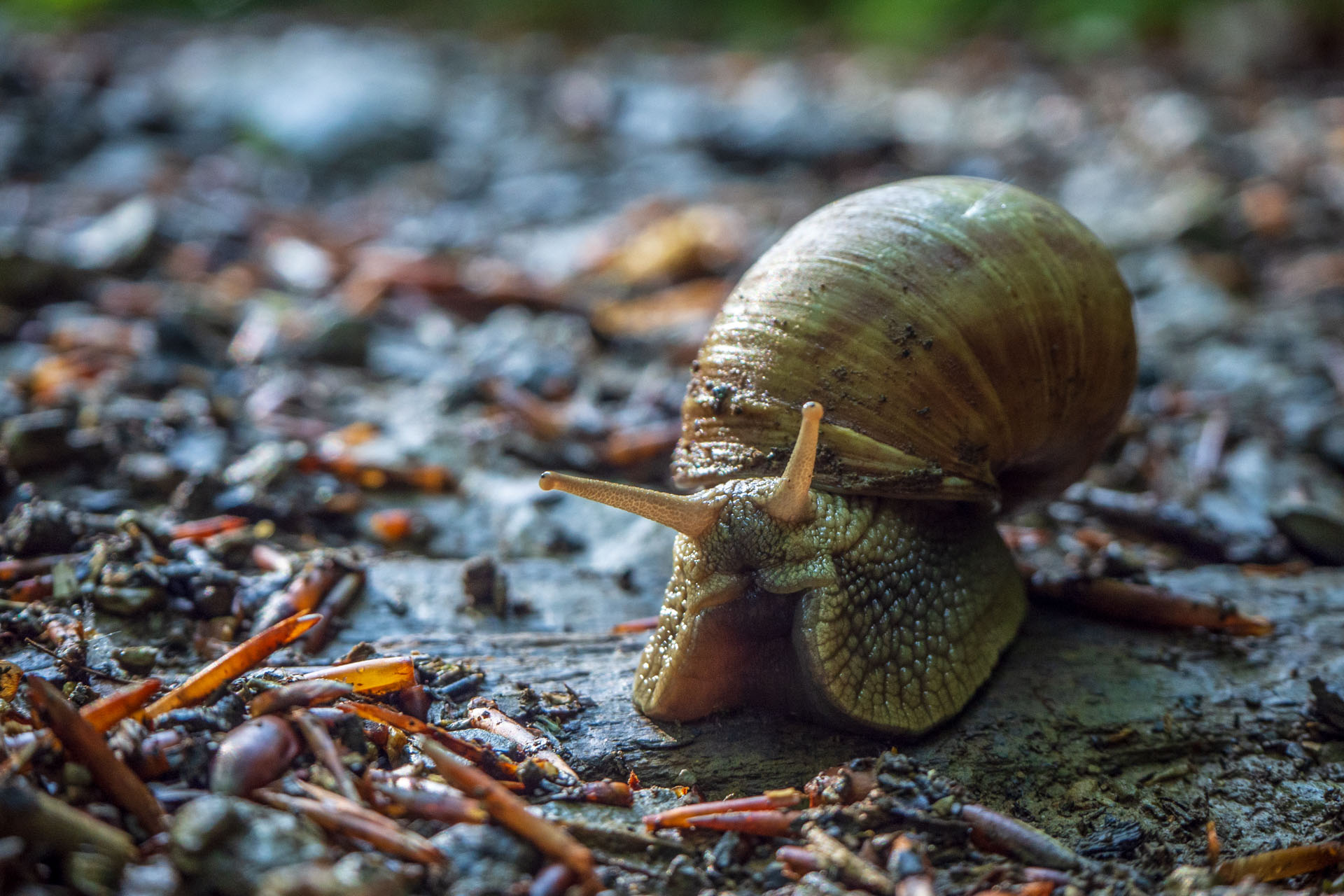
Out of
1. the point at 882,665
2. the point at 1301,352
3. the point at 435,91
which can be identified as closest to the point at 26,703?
the point at 882,665

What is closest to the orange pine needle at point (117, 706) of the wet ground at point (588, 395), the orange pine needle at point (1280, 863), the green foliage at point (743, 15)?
the wet ground at point (588, 395)

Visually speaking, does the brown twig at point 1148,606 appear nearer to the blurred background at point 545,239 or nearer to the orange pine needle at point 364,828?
the blurred background at point 545,239

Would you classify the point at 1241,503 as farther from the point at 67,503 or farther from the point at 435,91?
the point at 435,91

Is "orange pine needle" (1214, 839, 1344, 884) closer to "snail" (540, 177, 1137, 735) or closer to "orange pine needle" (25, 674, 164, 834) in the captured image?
"snail" (540, 177, 1137, 735)

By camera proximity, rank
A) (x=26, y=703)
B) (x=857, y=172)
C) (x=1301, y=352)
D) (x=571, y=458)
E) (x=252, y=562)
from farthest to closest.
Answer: (x=857, y=172) → (x=1301, y=352) → (x=571, y=458) → (x=252, y=562) → (x=26, y=703)

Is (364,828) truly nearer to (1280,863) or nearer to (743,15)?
(1280,863)

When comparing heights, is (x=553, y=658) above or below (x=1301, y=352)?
below
